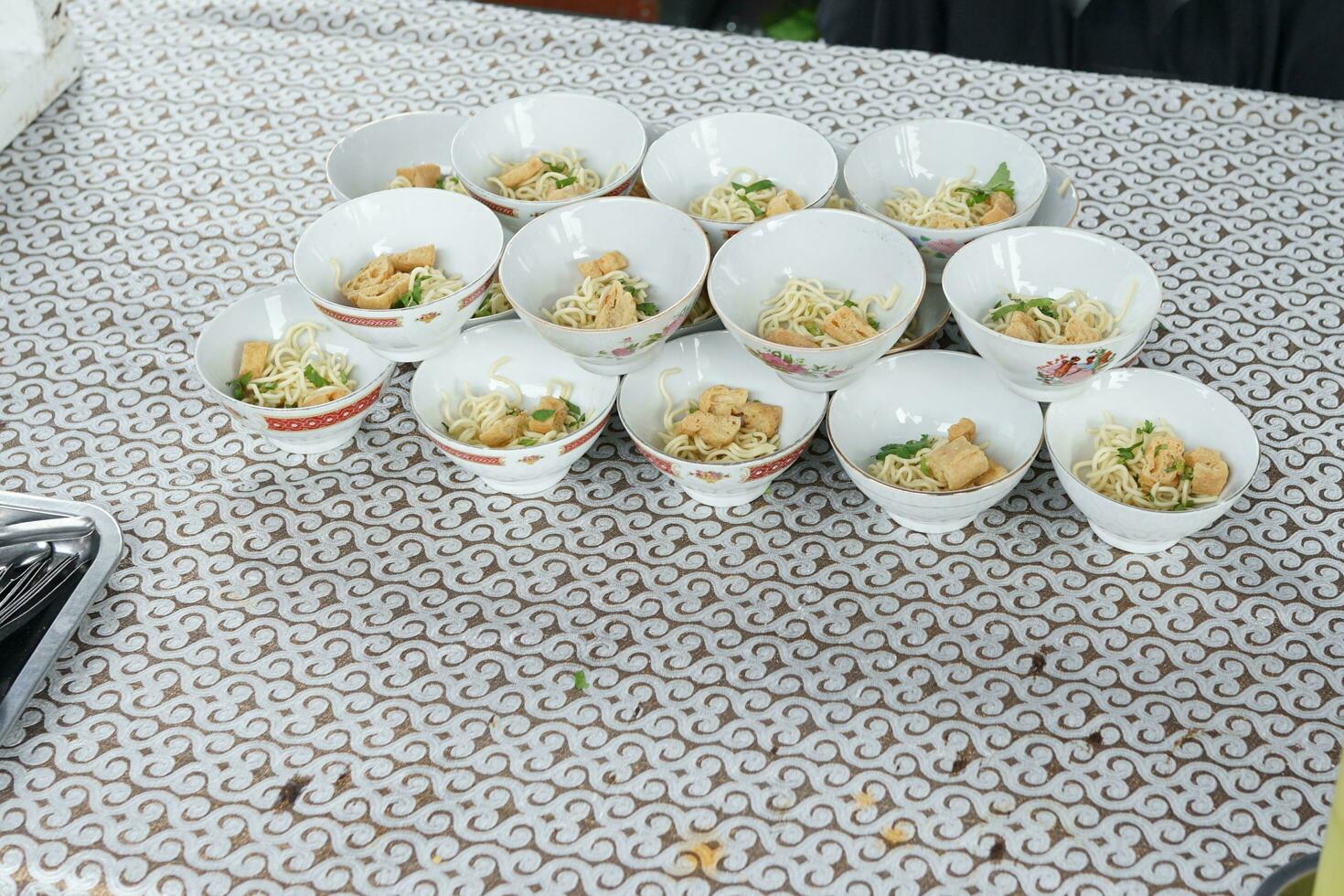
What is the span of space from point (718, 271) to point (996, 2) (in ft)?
5.76

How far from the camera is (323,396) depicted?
5.23 ft

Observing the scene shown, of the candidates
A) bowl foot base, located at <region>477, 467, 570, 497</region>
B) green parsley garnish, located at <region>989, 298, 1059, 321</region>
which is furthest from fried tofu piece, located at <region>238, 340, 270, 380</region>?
green parsley garnish, located at <region>989, 298, 1059, 321</region>

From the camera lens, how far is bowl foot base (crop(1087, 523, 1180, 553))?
1.43 metres

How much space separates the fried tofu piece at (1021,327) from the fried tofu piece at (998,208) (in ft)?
0.73

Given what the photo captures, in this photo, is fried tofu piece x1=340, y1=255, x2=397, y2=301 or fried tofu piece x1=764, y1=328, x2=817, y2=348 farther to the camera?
fried tofu piece x1=340, y1=255, x2=397, y2=301

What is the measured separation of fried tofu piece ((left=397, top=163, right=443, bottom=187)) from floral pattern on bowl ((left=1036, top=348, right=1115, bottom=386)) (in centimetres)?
99

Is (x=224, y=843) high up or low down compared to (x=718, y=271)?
down

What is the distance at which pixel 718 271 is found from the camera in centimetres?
149

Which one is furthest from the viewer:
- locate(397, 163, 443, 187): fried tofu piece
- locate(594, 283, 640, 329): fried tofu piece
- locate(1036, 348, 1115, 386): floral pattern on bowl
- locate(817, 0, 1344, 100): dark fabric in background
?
locate(817, 0, 1344, 100): dark fabric in background

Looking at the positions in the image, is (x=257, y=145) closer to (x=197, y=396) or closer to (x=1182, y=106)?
(x=197, y=396)

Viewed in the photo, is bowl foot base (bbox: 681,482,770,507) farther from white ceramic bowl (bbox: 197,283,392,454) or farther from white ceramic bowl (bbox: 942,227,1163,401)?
white ceramic bowl (bbox: 197,283,392,454)

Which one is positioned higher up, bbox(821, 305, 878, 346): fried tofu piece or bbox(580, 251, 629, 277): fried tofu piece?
bbox(580, 251, 629, 277): fried tofu piece

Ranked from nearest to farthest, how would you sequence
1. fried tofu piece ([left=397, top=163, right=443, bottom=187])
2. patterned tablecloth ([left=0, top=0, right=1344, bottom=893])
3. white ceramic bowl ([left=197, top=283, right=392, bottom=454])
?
patterned tablecloth ([left=0, top=0, right=1344, bottom=893])
white ceramic bowl ([left=197, top=283, right=392, bottom=454])
fried tofu piece ([left=397, top=163, right=443, bottom=187])

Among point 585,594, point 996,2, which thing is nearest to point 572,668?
point 585,594
